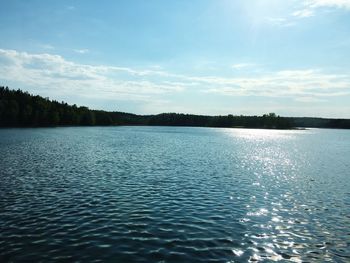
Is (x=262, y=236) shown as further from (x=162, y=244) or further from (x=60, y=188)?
(x=60, y=188)

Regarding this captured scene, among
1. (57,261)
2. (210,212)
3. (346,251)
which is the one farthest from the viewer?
(210,212)

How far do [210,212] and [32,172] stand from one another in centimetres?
2878

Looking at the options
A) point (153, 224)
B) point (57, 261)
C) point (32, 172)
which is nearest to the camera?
point (57, 261)

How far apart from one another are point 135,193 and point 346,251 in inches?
819

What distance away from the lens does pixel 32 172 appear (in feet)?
142

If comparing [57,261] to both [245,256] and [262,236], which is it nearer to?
[245,256]

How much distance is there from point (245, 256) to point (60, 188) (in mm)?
23547

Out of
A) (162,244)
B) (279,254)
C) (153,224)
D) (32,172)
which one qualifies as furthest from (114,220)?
(32,172)

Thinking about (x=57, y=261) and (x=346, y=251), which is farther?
(x=346, y=251)

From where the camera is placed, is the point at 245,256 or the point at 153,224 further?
the point at 153,224

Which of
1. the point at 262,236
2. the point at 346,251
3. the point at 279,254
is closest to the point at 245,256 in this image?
the point at 279,254

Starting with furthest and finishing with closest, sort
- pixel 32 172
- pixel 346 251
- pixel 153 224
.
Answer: pixel 32 172, pixel 153 224, pixel 346 251

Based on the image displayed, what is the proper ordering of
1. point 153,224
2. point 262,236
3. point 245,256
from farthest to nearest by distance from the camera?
point 153,224 < point 262,236 < point 245,256

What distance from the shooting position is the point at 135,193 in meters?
33.1
